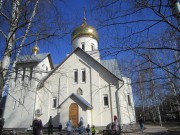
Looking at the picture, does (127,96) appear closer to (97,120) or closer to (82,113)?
(97,120)

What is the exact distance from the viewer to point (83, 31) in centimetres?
2523

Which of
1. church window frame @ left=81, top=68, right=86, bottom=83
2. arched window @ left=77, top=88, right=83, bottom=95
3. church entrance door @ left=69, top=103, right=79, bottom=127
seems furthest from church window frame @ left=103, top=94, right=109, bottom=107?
church entrance door @ left=69, top=103, right=79, bottom=127

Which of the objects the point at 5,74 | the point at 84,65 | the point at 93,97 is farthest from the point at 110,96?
the point at 5,74

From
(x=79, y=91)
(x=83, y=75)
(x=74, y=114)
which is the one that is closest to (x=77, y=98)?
(x=74, y=114)

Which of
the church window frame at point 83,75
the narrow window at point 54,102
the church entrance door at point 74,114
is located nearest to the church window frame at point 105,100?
the church window frame at point 83,75

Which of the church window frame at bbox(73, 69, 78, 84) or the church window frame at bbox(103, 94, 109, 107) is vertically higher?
the church window frame at bbox(73, 69, 78, 84)

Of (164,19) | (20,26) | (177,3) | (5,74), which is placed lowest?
(5,74)

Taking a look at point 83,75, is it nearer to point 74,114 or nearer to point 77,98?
point 77,98

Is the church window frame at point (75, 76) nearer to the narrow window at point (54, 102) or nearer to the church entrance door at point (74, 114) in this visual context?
the narrow window at point (54, 102)

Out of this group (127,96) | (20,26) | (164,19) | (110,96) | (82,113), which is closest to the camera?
(164,19)

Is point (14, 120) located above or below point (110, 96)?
below

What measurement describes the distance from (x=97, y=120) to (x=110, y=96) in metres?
2.89

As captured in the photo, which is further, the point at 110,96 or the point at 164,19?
the point at 110,96

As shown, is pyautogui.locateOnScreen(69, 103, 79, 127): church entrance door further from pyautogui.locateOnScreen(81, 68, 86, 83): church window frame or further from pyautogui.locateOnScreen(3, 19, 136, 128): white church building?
pyautogui.locateOnScreen(81, 68, 86, 83): church window frame
